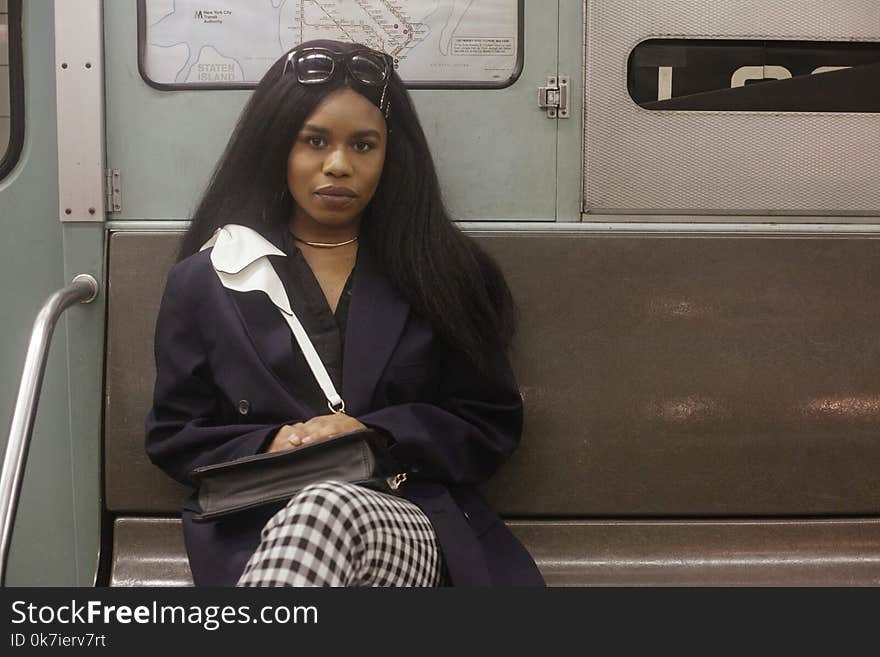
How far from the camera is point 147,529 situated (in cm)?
254

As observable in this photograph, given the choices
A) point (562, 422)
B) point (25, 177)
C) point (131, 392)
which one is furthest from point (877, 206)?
point (25, 177)

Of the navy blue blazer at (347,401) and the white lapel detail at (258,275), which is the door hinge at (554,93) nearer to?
the navy blue blazer at (347,401)

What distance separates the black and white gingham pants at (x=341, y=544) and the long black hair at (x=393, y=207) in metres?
0.53

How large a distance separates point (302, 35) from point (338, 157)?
0.50 m

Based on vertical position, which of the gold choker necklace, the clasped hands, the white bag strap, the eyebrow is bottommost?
the clasped hands

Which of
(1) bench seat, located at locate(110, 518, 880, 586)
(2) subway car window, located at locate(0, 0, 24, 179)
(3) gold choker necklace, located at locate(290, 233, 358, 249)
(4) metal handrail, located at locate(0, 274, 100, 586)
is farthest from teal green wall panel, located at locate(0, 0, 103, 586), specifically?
(3) gold choker necklace, located at locate(290, 233, 358, 249)

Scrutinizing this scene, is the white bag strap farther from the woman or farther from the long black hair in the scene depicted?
the long black hair

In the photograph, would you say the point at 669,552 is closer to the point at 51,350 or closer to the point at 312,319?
the point at 312,319

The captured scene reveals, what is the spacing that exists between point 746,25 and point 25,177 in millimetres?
2019

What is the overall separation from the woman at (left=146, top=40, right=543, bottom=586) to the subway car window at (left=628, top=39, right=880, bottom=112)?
0.69 metres

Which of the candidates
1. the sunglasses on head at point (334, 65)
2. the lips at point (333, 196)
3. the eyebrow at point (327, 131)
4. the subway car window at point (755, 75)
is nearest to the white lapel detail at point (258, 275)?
the lips at point (333, 196)

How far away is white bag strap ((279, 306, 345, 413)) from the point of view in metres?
2.14

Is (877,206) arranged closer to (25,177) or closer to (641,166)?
(641,166)

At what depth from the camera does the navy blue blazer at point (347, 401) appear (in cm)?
210
